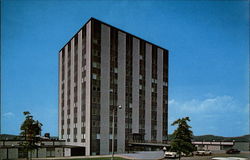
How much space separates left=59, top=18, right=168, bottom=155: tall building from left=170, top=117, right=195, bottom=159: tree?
95.4ft

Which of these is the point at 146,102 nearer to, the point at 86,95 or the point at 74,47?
the point at 86,95

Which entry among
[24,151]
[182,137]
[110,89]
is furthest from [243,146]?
[24,151]

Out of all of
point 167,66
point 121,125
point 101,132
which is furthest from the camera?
point 167,66

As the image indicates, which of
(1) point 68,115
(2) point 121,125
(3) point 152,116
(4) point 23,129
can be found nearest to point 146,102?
(3) point 152,116

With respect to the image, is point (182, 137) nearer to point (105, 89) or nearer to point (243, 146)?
point (105, 89)

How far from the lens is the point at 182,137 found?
30.8m

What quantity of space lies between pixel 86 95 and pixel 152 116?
69.4 ft

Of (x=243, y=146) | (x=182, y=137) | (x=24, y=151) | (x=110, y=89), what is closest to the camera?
(x=182, y=137)

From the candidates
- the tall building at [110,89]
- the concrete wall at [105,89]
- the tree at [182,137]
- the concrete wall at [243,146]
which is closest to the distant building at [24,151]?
the tall building at [110,89]

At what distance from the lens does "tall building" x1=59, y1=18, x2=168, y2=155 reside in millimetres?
58250

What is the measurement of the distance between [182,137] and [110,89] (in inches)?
1269

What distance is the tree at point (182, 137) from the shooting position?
3061cm

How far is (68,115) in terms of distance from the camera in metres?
71.9

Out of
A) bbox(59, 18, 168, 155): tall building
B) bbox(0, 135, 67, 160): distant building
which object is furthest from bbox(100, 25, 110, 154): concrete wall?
bbox(0, 135, 67, 160): distant building
